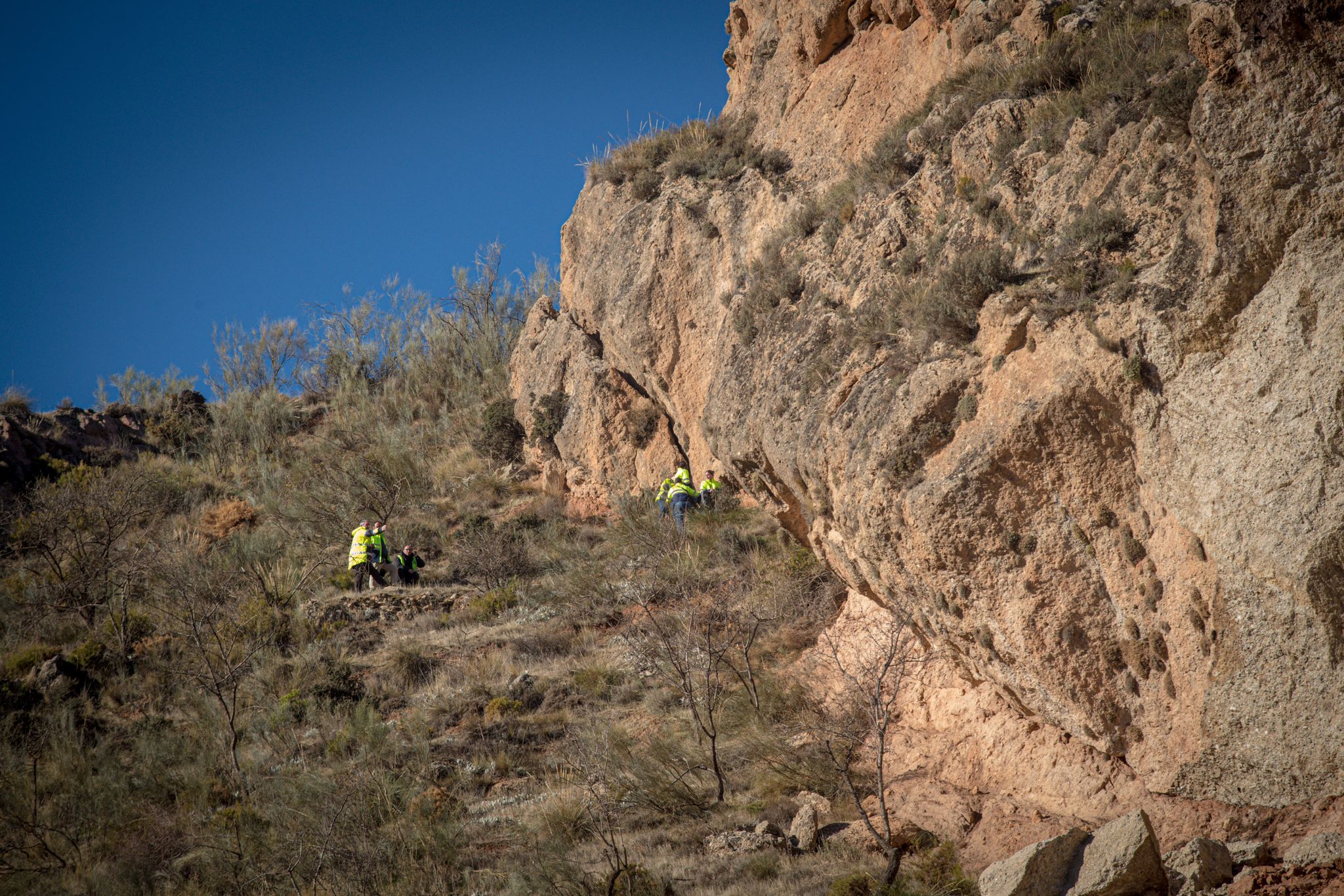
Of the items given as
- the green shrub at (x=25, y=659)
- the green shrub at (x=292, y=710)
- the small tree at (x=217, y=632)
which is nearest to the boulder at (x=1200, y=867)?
the small tree at (x=217, y=632)

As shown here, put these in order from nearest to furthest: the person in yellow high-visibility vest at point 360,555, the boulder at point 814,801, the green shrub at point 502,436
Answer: the boulder at point 814,801, the person in yellow high-visibility vest at point 360,555, the green shrub at point 502,436

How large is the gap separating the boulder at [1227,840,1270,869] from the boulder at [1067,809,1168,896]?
382 mm

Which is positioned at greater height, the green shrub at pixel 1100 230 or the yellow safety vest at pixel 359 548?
the yellow safety vest at pixel 359 548

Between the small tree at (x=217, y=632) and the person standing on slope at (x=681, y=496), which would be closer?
the small tree at (x=217, y=632)

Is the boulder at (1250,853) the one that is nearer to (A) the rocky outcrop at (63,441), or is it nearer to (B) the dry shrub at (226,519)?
(B) the dry shrub at (226,519)

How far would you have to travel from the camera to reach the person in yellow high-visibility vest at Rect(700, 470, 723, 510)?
14953mm

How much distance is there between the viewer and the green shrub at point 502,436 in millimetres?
20594

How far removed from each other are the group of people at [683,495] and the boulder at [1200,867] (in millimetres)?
10233

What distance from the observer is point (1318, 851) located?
4344mm

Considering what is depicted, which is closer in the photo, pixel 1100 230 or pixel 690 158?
pixel 1100 230

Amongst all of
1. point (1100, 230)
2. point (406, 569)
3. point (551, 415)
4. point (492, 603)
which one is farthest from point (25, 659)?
point (1100, 230)

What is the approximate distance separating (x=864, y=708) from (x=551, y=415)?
38.7ft

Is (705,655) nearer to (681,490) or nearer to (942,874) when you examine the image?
(942,874)

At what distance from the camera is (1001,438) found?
5875mm
